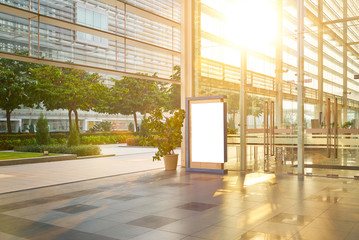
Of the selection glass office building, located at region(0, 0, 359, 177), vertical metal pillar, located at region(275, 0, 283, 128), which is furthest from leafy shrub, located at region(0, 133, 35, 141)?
vertical metal pillar, located at region(275, 0, 283, 128)

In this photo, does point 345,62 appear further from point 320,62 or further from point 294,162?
point 294,162

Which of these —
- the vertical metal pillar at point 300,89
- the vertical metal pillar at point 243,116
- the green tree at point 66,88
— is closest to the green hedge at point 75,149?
the green tree at point 66,88

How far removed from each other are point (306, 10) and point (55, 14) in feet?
23.8

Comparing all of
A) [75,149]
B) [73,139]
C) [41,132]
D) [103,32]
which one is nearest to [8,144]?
[41,132]

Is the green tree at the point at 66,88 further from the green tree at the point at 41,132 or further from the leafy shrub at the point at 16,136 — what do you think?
the green tree at the point at 41,132

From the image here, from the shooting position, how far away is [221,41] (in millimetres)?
10914

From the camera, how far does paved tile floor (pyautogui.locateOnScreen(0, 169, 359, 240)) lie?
4.26m

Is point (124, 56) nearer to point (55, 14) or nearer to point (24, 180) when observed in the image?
point (55, 14)

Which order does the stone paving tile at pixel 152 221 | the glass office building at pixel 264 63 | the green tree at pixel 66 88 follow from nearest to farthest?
the stone paving tile at pixel 152 221
the glass office building at pixel 264 63
the green tree at pixel 66 88

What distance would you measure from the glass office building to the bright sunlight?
28 mm

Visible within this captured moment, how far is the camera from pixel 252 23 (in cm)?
1066

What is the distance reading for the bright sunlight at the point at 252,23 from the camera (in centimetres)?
1027

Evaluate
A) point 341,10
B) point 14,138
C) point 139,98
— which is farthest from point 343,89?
point 139,98

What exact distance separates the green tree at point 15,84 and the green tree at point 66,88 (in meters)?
0.71
